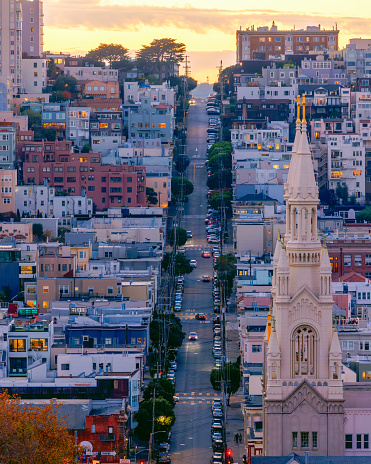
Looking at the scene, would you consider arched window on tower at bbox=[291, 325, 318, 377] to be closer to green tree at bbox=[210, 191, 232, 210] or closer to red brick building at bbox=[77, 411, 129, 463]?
red brick building at bbox=[77, 411, 129, 463]

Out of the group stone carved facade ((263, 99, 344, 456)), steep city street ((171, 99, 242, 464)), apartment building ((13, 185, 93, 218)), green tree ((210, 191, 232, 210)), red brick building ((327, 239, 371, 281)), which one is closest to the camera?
stone carved facade ((263, 99, 344, 456))

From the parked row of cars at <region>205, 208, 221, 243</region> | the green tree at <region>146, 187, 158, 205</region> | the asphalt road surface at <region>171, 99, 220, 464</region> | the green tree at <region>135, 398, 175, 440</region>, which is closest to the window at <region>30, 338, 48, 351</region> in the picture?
the asphalt road surface at <region>171, 99, 220, 464</region>

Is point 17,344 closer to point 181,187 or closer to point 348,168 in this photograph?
point 181,187

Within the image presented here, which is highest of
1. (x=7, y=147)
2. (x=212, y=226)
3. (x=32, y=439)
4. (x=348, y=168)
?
(x=7, y=147)

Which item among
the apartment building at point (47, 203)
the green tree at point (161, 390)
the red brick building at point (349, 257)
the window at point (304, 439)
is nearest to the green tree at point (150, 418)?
the green tree at point (161, 390)

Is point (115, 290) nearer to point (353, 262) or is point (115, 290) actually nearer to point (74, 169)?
point (353, 262)

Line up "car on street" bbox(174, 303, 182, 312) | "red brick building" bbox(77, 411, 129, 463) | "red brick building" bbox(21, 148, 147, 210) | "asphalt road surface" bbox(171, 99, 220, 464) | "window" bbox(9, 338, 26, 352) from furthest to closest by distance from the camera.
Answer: "red brick building" bbox(21, 148, 147, 210) → "car on street" bbox(174, 303, 182, 312) → "window" bbox(9, 338, 26, 352) → "asphalt road surface" bbox(171, 99, 220, 464) → "red brick building" bbox(77, 411, 129, 463)

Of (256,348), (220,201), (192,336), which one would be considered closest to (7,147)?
(220,201)
